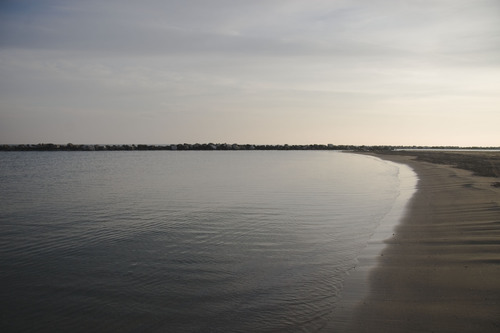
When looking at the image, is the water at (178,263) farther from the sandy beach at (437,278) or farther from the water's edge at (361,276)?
the sandy beach at (437,278)

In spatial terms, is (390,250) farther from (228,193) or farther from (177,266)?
(228,193)

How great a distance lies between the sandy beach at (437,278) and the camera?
4.81m

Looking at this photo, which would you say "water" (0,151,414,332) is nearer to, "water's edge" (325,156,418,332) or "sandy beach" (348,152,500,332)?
"water's edge" (325,156,418,332)

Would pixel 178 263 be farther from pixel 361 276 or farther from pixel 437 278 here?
pixel 437 278

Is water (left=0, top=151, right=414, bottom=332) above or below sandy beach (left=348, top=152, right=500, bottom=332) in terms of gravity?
below

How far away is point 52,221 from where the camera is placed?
1159 centimetres

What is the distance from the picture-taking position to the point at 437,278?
20.7 ft

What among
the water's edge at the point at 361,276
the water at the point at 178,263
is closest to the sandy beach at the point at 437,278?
the water's edge at the point at 361,276

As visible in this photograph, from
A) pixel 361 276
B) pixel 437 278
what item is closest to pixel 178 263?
pixel 361 276

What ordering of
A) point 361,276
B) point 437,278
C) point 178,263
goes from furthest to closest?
point 178,263 < point 361,276 < point 437,278

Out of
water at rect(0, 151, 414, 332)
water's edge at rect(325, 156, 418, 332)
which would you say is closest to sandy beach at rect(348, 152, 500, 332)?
water's edge at rect(325, 156, 418, 332)

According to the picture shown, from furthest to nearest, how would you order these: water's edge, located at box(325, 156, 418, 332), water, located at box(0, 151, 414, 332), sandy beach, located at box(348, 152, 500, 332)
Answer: water, located at box(0, 151, 414, 332) < water's edge, located at box(325, 156, 418, 332) < sandy beach, located at box(348, 152, 500, 332)

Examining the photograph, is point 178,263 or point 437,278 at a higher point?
point 437,278

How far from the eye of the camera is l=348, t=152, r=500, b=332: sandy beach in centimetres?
481
